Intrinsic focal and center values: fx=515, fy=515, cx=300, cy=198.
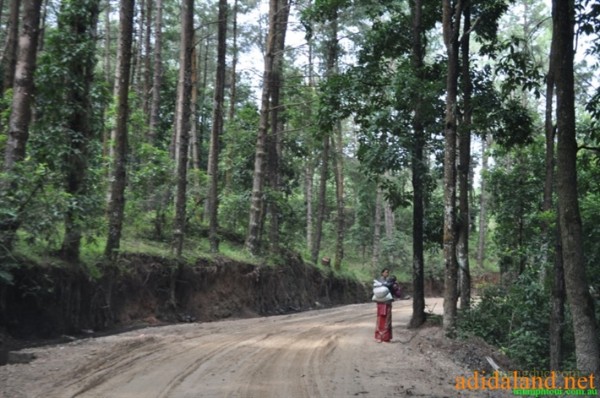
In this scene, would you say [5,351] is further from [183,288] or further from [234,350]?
[183,288]

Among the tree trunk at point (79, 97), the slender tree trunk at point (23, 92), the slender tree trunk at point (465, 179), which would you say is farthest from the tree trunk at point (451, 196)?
the slender tree trunk at point (23, 92)

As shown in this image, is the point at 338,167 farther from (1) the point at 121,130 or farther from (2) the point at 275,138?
(1) the point at 121,130

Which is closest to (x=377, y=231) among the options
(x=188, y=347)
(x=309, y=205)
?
(x=309, y=205)

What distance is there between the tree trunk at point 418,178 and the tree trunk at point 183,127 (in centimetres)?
763

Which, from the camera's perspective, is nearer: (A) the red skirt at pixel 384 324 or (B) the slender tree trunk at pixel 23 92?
(B) the slender tree trunk at pixel 23 92

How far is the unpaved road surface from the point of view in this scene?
290 inches

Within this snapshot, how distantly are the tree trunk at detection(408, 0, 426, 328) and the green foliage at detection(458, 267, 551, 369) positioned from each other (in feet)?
4.38

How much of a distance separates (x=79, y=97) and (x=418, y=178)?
943 cm

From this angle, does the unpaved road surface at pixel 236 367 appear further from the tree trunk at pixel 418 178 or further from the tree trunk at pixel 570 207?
the tree trunk at pixel 570 207

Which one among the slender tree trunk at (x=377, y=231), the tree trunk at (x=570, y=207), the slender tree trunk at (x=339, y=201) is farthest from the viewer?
the slender tree trunk at (x=377, y=231)

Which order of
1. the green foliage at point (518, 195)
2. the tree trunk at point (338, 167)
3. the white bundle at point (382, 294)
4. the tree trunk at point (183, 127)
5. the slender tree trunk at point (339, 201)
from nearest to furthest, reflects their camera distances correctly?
the white bundle at point (382, 294)
the tree trunk at point (183, 127)
the green foliage at point (518, 195)
the tree trunk at point (338, 167)
the slender tree trunk at point (339, 201)

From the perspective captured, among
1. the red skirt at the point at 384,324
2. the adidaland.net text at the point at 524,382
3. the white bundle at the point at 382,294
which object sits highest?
the white bundle at the point at 382,294

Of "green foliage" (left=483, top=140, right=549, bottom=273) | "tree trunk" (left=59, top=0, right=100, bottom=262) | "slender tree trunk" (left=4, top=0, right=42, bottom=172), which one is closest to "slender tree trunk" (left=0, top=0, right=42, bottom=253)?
"slender tree trunk" (left=4, top=0, right=42, bottom=172)

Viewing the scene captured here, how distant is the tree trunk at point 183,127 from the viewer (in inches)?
675
